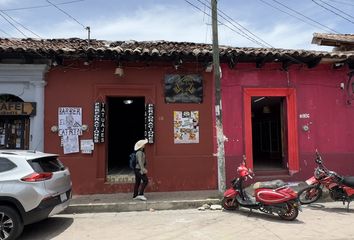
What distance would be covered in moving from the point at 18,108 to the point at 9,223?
5.14 m

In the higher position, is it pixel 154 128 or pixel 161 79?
pixel 161 79

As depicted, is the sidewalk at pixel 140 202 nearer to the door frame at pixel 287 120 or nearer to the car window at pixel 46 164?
the door frame at pixel 287 120

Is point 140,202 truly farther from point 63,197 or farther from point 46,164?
point 46,164

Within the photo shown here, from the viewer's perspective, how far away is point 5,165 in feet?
24.1

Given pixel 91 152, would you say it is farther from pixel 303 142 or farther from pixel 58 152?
pixel 303 142

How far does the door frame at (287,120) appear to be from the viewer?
40.6ft

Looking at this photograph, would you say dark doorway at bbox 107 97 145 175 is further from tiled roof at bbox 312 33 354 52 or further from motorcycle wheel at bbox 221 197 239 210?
motorcycle wheel at bbox 221 197 239 210

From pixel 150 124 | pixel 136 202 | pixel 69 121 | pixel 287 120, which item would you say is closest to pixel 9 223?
pixel 136 202

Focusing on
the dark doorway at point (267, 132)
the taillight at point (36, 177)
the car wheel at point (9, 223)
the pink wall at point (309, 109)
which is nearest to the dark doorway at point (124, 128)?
the dark doorway at point (267, 132)

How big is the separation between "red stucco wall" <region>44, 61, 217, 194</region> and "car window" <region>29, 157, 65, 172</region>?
3.28m

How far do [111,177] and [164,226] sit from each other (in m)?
4.11

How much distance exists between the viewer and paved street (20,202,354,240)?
7.47 m

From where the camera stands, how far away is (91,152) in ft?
38.2

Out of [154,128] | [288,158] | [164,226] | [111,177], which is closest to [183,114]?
[154,128]
